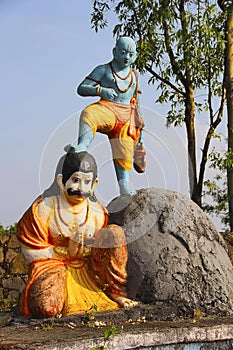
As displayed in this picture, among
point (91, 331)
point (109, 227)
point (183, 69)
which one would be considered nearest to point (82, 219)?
point (109, 227)

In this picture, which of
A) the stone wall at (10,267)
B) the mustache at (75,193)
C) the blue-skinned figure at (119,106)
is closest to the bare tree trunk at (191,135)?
the stone wall at (10,267)

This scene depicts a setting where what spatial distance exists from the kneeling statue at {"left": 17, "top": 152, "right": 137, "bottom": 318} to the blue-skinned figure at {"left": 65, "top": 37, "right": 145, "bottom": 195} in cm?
49

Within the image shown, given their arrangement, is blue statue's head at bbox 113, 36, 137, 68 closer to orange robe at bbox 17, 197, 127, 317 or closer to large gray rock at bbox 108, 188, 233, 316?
large gray rock at bbox 108, 188, 233, 316

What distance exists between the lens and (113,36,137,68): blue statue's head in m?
5.54

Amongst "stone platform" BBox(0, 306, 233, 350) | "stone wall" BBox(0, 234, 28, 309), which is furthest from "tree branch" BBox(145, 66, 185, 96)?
"stone platform" BBox(0, 306, 233, 350)

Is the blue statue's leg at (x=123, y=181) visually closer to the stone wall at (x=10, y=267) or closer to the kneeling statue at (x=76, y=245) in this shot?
the kneeling statue at (x=76, y=245)

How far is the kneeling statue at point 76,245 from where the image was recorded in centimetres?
488

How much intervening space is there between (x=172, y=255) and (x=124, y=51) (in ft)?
5.56

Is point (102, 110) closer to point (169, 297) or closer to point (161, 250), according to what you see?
point (161, 250)

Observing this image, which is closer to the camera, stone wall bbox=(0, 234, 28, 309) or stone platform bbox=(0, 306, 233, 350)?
stone platform bbox=(0, 306, 233, 350)

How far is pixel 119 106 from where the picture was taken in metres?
5.56

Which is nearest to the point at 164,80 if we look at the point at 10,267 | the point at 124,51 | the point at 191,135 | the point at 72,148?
the point at 191,135

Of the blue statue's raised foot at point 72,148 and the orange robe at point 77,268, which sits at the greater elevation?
the blue statue's raised foot at point 72,148

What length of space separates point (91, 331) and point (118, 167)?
5.30ft
